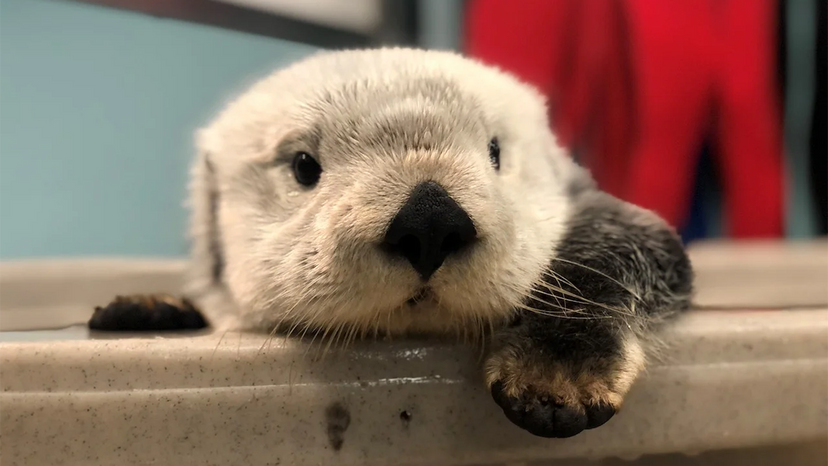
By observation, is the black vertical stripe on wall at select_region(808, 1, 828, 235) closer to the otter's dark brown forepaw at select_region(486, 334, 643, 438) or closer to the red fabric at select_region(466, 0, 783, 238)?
the red fabric at select_region(466, 0, 783, 238)

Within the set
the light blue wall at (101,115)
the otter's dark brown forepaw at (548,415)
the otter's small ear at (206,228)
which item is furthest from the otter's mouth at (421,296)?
the light blue wall at (101,115)

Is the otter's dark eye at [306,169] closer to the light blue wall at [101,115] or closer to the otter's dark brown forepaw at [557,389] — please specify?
the otter's dark brown forepaw at [557,389]

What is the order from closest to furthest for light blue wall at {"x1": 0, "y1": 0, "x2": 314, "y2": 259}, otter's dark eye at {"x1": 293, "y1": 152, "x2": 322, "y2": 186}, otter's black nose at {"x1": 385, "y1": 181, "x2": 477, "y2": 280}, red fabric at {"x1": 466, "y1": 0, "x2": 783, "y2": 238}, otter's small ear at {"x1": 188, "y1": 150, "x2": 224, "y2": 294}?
otter's black nose at {"x1": 385, "y1": 181, "x2": 477, "y2": 280}
otter's dark eye at {"x1": 293, "y1": 152, "x2": 322, "y2": 186}
otter's small ear at {"x1": 188, "y1": 150, "x2": 224, "y2": 294}
light blue wall at {"x1": 0, "y1": 0, "x2": 314, "y2": 259}
red fabric at {"x1": 466, "y1": 0, "x2": 783, "y2": 238}

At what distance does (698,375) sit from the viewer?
2.36 ft

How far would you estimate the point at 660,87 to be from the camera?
160 centimetres

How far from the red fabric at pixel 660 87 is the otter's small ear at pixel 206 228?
83 cm

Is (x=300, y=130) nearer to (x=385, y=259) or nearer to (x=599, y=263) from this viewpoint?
(x=385, y=259)

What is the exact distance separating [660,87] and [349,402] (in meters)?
1.33

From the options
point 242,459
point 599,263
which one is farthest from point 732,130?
point 242,459

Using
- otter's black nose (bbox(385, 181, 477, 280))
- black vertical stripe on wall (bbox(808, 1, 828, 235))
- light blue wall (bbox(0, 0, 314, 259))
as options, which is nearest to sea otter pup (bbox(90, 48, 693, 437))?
otter's black nose (bbox(385, 181, 477, 280))

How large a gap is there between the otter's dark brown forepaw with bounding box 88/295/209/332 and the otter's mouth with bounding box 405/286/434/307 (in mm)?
489

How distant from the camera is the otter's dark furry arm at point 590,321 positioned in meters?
0.62

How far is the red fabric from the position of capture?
5.25 ft

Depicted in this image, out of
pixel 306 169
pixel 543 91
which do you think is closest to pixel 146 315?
pixel 306 169
